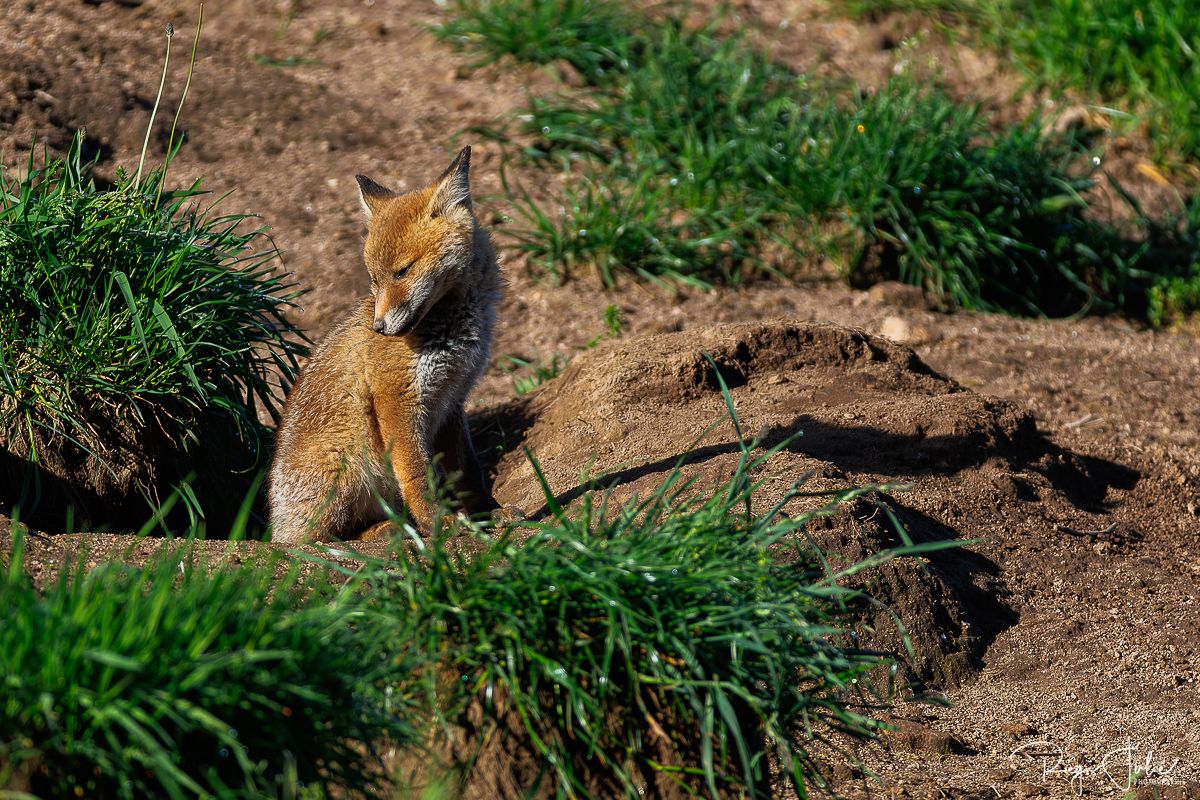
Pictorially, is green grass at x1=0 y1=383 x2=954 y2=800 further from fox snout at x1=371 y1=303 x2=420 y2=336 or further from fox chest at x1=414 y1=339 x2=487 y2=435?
fox chest at x1=414 y1=339 x2=487 y2=435

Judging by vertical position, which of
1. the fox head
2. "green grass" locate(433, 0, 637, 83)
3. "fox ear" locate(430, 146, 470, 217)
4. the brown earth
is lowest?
the brown earth

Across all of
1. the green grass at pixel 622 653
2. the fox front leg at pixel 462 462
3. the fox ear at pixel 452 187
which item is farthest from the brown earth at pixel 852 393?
the fox ear at pixel 452 187

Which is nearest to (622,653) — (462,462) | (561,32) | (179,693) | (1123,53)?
(179,693)

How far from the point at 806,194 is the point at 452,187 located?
136 inches

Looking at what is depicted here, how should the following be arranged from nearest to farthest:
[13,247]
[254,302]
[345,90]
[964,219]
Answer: [13,247], [254,302], [964,219], [345,90]

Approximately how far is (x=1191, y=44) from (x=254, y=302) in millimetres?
7964

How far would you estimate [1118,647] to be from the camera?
4.70 m

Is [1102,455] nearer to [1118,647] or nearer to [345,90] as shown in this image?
[1118,647]

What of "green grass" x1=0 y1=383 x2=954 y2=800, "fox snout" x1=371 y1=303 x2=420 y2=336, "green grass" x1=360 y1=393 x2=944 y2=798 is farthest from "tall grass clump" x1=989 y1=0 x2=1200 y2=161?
"green grass" x1=360 y1=393 x2=944 y2=798

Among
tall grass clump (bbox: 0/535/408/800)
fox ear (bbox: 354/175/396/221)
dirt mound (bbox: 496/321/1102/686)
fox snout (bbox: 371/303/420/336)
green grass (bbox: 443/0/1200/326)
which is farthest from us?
green grass (bbox: 443/0/1200/326)

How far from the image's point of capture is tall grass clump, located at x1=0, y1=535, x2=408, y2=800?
2.55 m

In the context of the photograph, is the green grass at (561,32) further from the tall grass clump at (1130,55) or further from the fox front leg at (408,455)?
the fox front leg at (408,455)

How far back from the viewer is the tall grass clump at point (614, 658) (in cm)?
316

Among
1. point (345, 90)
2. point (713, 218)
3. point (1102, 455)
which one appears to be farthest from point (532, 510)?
point (345, 90)
